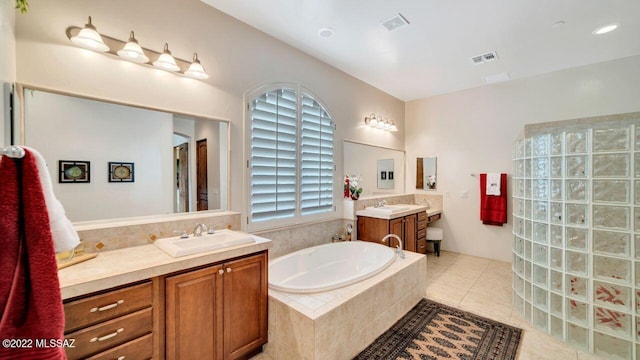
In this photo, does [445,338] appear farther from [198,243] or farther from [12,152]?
[12,152]

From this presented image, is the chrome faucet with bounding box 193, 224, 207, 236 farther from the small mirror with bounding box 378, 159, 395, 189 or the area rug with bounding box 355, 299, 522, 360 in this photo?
the small mirror with bounding box 378, 159, 395, 189

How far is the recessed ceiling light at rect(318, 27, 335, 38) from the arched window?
634 mm

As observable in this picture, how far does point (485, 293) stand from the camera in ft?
10.2

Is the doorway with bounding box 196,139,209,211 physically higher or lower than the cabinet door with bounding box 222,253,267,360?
higher

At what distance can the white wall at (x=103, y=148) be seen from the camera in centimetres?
165

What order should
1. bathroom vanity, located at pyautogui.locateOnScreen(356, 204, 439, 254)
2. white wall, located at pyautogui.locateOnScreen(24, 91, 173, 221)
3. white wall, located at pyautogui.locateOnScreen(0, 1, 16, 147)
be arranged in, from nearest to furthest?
1. white wall, located at pyautogui.locateOnScreen(0, 1, 16, 147)
2. white wall, located at pyautogui.locateOnScreen(24, 91, 173, 221)
3. bathroom vanity, located at pyautogui.locateOnScreen(356, 204, 439, 254)

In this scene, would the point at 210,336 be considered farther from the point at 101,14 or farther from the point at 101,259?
the point at 101,14

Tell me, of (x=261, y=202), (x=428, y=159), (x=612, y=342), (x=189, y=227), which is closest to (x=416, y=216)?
(x=428, y=159)

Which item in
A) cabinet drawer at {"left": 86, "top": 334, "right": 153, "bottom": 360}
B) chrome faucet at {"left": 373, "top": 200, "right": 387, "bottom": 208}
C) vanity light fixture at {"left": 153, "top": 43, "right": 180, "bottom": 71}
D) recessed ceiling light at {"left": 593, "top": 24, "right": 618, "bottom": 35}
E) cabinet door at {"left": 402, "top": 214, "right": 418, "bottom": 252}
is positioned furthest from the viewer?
chrome faucet at {"left": 373, "top": 200, "right": 387, "bottom": 208}

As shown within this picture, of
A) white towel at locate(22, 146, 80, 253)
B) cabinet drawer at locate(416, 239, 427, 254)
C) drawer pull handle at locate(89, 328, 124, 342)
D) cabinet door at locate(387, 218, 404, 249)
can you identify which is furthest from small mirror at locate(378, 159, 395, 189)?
white towel at locate(22, 146, 80, 253)

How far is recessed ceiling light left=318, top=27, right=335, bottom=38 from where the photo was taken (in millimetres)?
2664

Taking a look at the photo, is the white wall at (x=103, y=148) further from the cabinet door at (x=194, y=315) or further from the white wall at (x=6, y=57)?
the cabinet door at (x=194, y=315)

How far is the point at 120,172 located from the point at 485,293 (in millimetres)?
3924

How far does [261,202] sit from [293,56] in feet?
5.70
